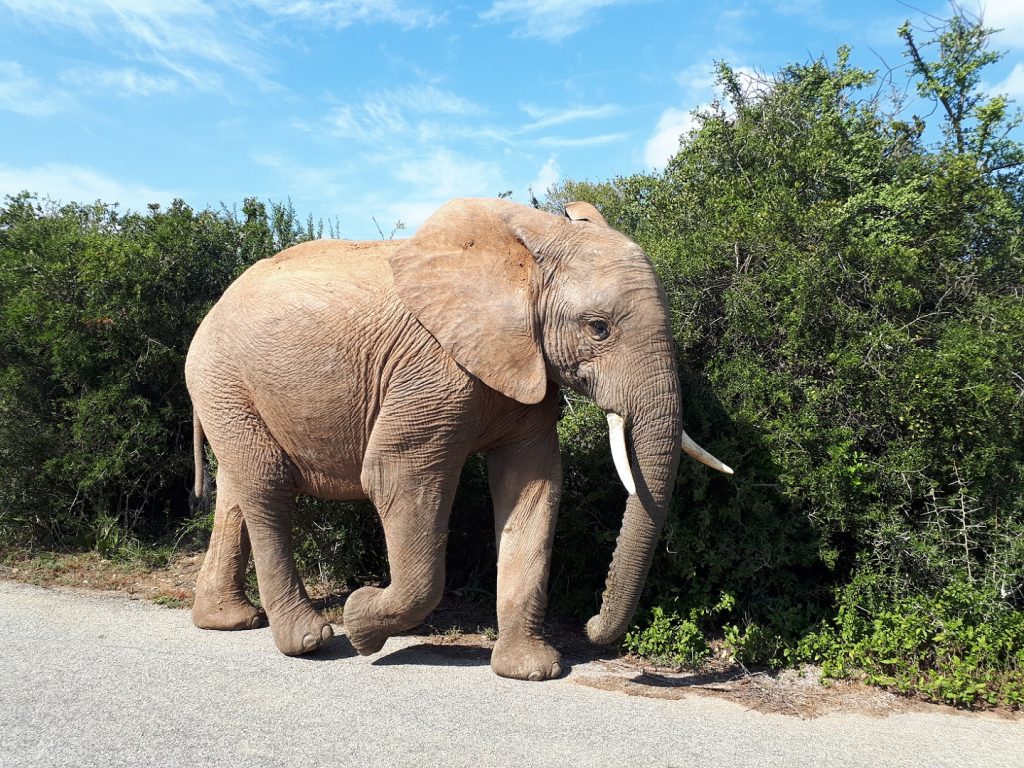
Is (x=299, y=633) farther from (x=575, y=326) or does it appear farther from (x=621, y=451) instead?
(x=575, y=326)

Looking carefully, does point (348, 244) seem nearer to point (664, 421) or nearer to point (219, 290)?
point (664, 421)

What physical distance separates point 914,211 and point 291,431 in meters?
5.66

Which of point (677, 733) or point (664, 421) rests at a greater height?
point (664, 421)

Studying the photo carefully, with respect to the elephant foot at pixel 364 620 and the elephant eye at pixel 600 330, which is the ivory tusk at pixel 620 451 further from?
the elephant foot at pixel 364 620

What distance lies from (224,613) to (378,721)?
2.27 metres

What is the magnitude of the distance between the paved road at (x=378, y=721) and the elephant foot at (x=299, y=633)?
0.27ft

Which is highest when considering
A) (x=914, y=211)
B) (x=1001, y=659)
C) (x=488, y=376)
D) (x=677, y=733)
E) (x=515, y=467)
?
(x=914, y=211)

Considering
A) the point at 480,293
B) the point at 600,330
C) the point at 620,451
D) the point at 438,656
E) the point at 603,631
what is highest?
the point at 480,293

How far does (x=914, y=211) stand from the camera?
23.3 feet

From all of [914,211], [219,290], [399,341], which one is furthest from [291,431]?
[914,211]

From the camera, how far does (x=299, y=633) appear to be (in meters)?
5.28

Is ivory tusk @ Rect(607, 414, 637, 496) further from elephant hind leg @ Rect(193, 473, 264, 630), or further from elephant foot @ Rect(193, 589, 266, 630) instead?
elephant foot @ Rect(193, 589, 266, 630)

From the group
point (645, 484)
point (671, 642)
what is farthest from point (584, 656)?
point (645, 484)

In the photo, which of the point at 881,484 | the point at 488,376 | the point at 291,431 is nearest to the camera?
the point at 488,376
